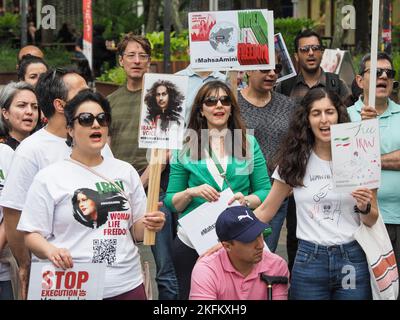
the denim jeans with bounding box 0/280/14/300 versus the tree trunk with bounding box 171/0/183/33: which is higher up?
the tree trunk with bounding box 171/0/183/33

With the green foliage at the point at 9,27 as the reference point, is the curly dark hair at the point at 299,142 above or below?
below

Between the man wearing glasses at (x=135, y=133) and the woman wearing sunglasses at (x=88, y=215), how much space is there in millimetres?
1615

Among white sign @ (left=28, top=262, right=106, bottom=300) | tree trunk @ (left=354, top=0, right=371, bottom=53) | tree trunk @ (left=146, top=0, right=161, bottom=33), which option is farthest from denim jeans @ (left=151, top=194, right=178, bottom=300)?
tree trunk @ (left=146, top=0, right=161, bottom=33)

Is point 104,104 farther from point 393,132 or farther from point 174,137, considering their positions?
point 393,132

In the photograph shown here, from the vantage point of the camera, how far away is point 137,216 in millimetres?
5605

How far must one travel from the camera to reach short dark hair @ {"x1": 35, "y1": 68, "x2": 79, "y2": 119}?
6.13 metres

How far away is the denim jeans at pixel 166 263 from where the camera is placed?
721cm

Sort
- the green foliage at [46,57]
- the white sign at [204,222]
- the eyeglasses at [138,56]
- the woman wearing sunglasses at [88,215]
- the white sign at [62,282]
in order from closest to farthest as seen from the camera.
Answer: the white sign at [62,282]
the woman wearing sunglasses at [88,215]
the white sign at [204,222]
the eyeglasses at [138,56]
the green foliage at [46,57]

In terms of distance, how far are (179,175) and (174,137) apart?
1.59ft

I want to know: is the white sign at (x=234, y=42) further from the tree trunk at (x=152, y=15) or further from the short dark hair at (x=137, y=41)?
the tree trunk at (x=152, y=15)

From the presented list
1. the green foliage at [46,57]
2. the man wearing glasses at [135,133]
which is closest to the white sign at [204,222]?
the man wearing glasses at [135,133]

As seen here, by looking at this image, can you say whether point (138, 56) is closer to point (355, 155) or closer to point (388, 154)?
point (388, 154)

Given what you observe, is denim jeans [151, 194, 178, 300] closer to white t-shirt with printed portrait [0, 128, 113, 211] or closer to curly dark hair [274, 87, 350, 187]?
curly dark hair [274, 87, 350, 187]

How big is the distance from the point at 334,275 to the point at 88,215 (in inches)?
51.2
